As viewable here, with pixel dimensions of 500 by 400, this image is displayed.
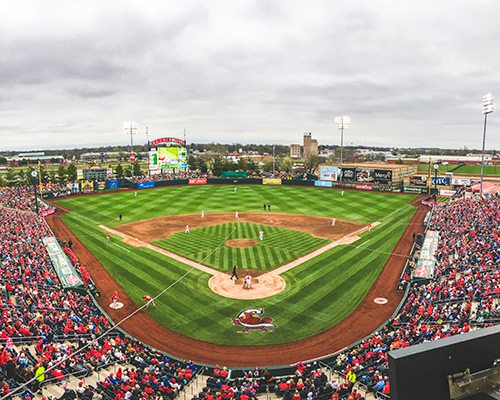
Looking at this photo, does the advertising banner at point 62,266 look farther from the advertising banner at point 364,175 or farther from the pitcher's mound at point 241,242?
the advertising banner at point 364,175

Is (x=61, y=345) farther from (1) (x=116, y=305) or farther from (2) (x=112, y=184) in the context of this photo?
(2) (x=112, y=184)

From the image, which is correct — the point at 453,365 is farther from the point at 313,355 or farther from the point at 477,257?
the point at 477,257

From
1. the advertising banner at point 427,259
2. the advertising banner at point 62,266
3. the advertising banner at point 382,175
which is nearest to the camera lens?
the advertising banner at point 62,266

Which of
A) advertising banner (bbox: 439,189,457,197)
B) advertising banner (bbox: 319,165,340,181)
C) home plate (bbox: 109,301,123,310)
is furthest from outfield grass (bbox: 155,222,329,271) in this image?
advertising banner (bbox: 319,165,340,181)

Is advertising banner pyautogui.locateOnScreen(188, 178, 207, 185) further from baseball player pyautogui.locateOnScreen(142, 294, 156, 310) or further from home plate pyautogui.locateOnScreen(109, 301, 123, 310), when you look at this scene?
home plate pyautogui.locateOnScreen(109, 301, 123, 310)

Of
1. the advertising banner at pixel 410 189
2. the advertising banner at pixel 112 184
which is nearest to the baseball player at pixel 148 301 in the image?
the advertising banner at pixel 112 184
